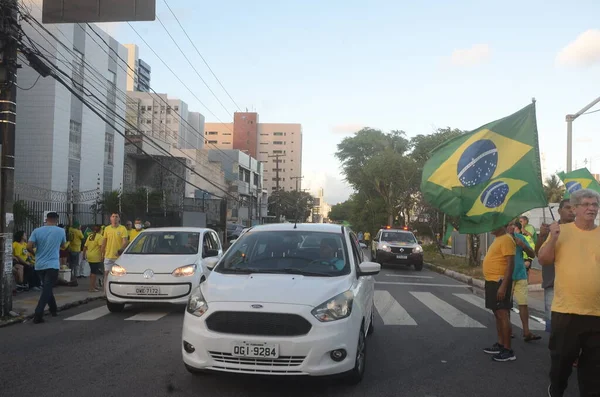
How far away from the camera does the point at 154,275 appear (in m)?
9.43

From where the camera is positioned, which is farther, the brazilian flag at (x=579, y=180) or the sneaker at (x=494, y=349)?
the brazilian flag at (x=579, y=180)

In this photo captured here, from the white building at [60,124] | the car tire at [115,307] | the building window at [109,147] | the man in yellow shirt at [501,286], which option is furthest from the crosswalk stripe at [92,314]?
the building window at [109,147]

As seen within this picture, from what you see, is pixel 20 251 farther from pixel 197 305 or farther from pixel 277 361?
pixel 277 361

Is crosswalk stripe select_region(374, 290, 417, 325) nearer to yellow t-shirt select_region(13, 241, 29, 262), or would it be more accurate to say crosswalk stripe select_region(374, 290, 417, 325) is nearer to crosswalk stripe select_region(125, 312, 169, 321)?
crosswalk stripe select_region(125, 312, 169, 321)

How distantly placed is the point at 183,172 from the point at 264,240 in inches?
1655

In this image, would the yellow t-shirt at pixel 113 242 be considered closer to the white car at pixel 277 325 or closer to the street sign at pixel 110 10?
the street sign at pixel 110 10

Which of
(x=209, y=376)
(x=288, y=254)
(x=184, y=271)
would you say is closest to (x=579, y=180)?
(x=288, y=254)

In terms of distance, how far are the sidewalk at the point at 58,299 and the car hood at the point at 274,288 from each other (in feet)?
16.6

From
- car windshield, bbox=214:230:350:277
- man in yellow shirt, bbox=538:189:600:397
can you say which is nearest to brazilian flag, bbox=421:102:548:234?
car windshield, bbox=214:230:350:277

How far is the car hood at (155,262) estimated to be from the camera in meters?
9.52

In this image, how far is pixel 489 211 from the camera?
694cm

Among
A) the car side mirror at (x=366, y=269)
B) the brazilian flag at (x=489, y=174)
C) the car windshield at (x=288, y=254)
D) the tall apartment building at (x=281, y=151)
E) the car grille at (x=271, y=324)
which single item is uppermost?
the tall apartment building at (x=281, y=151)

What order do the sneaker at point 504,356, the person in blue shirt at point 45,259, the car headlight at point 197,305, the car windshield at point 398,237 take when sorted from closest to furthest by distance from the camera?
the car headlight at point 197,305 → the sneaker at point 504,356 → the person in blue shirt at point 45,259 → the car windshield at point 398,237

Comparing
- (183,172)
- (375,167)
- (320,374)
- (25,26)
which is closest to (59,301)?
(320,374)
